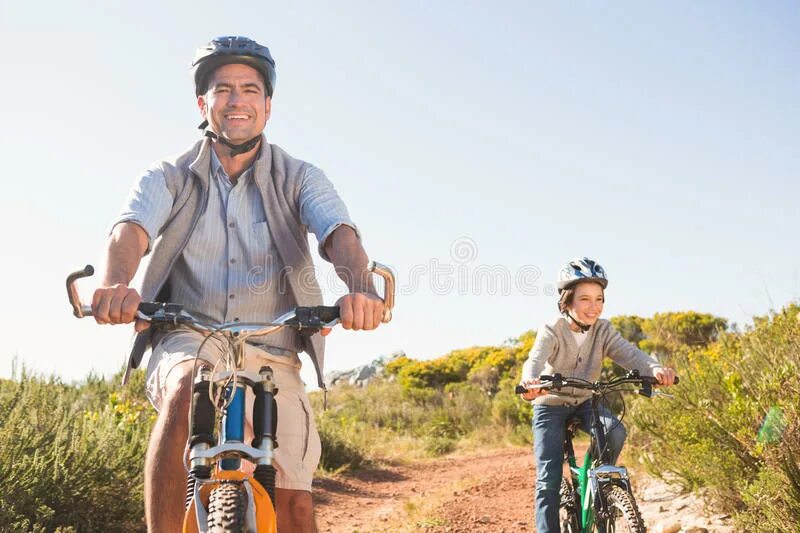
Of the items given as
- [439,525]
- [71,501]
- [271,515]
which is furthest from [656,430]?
[271,515]

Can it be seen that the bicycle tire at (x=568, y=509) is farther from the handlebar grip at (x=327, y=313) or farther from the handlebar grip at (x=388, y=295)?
the handlebar grip at (x=327, y=313)

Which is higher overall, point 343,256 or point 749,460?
point 343,256

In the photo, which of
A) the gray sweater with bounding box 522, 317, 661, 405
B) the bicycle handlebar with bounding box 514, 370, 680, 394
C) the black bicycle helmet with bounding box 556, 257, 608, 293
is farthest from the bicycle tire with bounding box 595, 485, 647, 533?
the black bicycle helmet with bounding box 556, 257, 608, 293

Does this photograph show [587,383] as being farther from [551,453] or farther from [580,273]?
[580,273]

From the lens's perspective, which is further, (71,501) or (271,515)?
(71,501)

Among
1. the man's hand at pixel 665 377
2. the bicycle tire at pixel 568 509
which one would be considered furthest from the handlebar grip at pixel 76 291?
the bicycle tire at pixel 568 509

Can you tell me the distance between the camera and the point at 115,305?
7.14 feet

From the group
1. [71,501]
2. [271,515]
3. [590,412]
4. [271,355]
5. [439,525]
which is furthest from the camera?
[439,525]

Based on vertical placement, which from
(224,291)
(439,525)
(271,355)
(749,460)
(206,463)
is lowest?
(439,525)

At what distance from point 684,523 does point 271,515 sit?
5104 millimetres

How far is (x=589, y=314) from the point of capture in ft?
15.9

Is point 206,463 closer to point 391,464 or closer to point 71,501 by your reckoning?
point 71,501

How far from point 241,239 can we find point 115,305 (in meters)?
0.79

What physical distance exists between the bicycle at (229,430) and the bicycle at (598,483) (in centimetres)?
214
